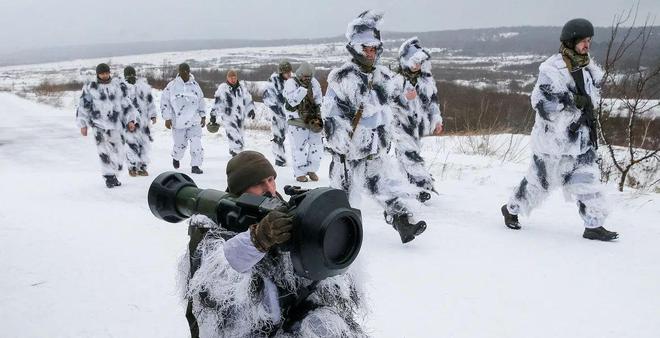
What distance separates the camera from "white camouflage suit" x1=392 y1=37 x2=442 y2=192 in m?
5.69

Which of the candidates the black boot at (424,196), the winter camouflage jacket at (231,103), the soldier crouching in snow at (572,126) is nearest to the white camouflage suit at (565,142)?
the soldier crouching in snow at (572,126)

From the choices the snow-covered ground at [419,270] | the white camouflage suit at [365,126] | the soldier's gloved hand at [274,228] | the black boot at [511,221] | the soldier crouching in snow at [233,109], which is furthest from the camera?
the soldier crouching in snow at [233,109]

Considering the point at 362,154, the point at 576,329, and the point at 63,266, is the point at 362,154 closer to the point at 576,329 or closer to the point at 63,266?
the point at 576,329

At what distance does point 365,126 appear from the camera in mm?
4215

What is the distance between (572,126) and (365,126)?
5.53 ft

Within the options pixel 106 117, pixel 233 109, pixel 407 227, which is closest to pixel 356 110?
pixel 407 227

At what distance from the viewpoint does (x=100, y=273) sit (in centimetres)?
363

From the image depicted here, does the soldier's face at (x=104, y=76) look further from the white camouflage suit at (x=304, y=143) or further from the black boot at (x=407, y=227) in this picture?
the black boot at (x=407, y=227)

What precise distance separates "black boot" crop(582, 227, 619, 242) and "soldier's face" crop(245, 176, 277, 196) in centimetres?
351

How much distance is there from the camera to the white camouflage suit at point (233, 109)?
939cm

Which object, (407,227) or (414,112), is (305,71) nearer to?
(414,112)

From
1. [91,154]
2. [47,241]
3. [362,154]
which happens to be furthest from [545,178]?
[91,154]

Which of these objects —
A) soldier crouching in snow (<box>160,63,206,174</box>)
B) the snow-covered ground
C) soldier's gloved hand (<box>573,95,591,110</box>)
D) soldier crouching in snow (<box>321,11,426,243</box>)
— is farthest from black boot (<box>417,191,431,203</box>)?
soldier crouching in snow (<box>160,63,206,174</box>)

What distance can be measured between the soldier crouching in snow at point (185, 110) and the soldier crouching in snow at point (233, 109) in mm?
1238
